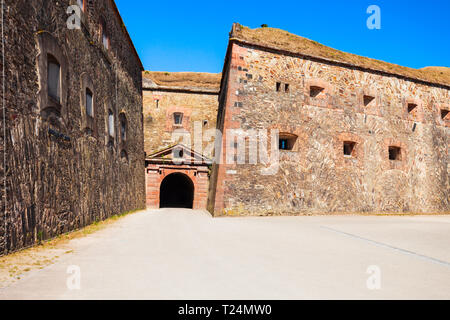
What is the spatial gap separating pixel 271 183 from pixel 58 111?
8.06m

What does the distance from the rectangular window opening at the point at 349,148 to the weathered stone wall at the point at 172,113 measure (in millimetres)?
9425

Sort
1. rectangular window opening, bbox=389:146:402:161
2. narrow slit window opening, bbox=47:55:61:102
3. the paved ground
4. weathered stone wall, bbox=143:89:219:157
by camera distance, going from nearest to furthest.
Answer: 1. the paved ground
2. narrow slit window opening, bbox=47:55:61:102
3. rectangular window opening, bbox=389:146:402:161
4. weathered stone wall, bbox=143:89:219:157

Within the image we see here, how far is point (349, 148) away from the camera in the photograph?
1425 cm

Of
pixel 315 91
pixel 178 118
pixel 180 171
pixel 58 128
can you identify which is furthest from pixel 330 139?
pixel 178 118

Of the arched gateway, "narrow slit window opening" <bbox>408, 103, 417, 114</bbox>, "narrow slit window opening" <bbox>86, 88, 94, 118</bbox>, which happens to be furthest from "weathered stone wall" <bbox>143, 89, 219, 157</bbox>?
"narrow slit window opening" <bbox>408, 103, 417, 114</bbox>

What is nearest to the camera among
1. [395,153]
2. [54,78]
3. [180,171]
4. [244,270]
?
[244,270]

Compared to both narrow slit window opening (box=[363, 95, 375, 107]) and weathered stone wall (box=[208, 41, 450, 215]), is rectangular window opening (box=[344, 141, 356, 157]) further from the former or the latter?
narrow slit window opening (box=[363, 95, 375, 107])

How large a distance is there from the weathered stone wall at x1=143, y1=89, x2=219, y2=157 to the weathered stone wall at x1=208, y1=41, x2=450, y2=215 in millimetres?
8340

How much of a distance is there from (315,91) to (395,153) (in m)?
5.66

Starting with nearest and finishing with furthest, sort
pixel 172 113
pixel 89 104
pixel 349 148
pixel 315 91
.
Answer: pixel 89 104 < pixel 315 91 < pixel 349 148 < pixel 172 113

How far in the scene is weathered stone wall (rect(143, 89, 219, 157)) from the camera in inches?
834

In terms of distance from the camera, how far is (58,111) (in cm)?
642

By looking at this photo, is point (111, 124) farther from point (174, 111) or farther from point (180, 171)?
point (174, 111)
